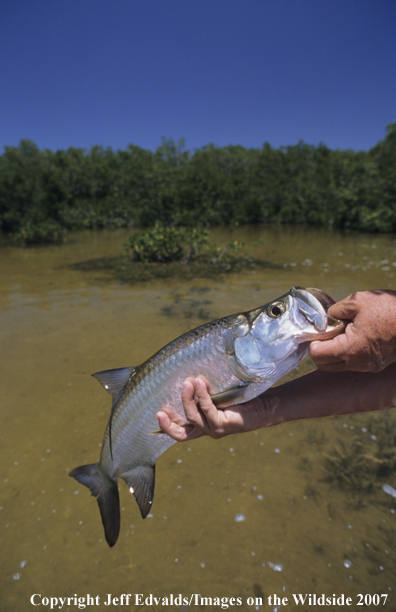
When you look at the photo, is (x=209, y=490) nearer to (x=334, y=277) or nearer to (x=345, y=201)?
(x=334, y=277)

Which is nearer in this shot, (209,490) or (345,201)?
(209,490)

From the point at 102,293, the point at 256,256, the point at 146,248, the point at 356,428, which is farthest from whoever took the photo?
the point at 256,256

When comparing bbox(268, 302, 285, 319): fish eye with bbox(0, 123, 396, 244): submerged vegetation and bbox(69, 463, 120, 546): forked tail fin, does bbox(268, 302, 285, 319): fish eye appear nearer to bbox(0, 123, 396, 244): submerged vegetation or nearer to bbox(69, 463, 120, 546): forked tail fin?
bbox(69, 463, 120, 546): forked tail fin

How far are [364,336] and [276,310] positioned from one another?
1.37 feet

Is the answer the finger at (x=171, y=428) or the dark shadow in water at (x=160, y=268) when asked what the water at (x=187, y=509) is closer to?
the finger at (x=171, y=428)

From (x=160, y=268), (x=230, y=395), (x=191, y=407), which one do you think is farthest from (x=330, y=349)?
(x=160, y=268)

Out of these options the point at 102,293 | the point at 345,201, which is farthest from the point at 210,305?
the point at 345,201

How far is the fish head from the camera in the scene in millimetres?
1555

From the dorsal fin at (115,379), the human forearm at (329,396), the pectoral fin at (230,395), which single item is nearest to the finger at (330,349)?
the pectoral fin at (230,395)

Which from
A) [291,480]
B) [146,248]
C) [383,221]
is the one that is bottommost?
[291,480]

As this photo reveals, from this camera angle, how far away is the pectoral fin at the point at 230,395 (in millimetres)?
1780

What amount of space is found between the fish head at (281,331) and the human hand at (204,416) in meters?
0.29

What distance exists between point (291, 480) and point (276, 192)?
38331mm

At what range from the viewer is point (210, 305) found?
7828 mm
